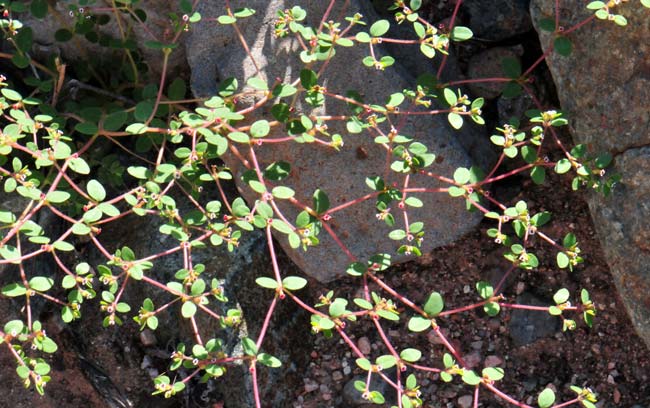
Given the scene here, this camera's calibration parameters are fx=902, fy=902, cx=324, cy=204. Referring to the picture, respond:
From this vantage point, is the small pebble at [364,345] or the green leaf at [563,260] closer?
the green leaf at [563,260]

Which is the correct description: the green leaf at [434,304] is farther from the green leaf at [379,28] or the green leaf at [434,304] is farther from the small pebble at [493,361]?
the green leaf at [379,28]

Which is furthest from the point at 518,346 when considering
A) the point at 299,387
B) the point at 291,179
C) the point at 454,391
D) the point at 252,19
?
the point at 252,19

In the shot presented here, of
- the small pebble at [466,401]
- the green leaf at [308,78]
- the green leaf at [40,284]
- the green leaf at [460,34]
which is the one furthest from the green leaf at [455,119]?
the green leaf at [40,284]

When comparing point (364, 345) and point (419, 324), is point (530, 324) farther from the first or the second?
point (419, 324)

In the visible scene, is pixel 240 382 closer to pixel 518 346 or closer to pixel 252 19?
pixel 518 346

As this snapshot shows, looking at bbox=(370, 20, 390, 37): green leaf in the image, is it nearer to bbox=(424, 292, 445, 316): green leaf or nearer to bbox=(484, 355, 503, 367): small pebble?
bbox=(424, 292, 445, 316): green leaf
